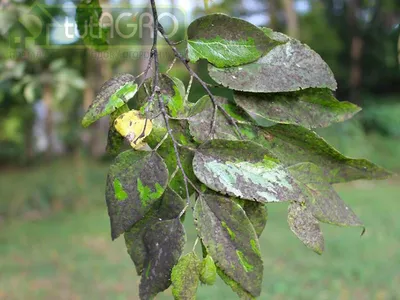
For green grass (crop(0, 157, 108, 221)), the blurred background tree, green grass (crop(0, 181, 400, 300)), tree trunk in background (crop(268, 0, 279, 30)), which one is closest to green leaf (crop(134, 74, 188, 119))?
the blurred background tree

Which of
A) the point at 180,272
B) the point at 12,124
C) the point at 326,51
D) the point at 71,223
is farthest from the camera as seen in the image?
the point at 326,51

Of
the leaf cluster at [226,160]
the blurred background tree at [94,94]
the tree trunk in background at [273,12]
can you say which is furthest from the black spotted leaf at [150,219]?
the tree trunk in background at [273,12]

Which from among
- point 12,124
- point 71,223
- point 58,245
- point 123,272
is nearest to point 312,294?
point 123,272

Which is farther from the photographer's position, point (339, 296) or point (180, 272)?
point (339, 296)

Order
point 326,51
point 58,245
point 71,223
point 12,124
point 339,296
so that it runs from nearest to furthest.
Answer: point 339,296 < point 58,245 < point 71,223 < point 12,124 < point 326,51

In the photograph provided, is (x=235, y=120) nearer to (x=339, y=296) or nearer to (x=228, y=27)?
(x=228, y=27)

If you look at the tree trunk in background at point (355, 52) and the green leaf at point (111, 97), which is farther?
the tree trunk in background at point (355, 52)

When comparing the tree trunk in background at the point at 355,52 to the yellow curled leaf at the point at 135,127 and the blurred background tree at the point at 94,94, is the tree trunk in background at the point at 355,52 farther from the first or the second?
the yellow curled leaf at the point at 135,127
